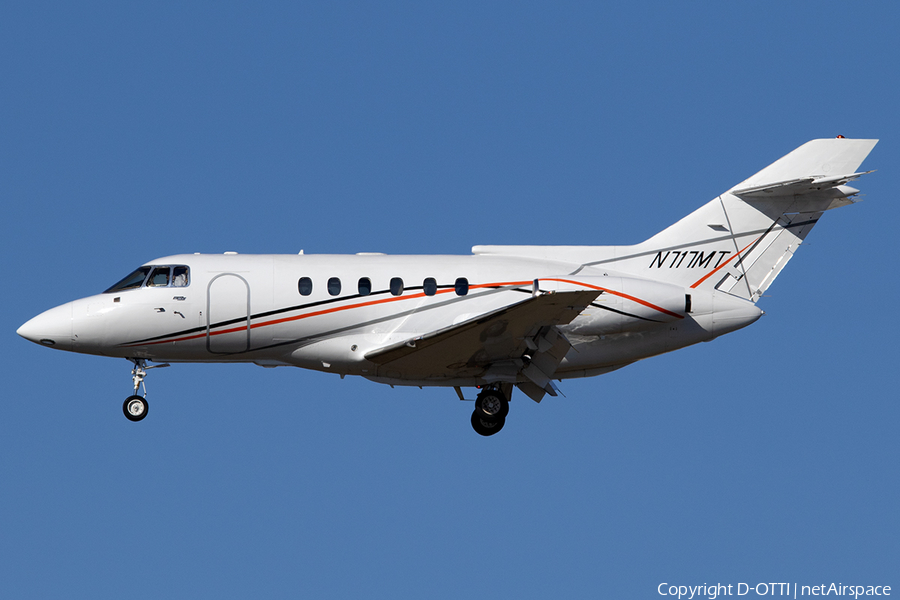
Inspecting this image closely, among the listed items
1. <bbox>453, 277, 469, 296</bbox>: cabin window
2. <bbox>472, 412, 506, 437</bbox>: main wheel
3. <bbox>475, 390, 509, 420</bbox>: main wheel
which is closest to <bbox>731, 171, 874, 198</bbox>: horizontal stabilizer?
<bbox>453, 277, 469, 296</bbox>: cabin window

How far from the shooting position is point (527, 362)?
20719mm

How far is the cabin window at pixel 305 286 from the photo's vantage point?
805 inches

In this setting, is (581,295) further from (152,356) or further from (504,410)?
(152,356)

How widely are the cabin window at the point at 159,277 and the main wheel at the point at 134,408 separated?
7.26 ft

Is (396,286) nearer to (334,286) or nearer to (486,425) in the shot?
(334,286)

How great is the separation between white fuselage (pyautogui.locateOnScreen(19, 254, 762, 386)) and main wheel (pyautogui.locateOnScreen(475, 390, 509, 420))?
1.27m

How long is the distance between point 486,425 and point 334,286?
4035 millimetres

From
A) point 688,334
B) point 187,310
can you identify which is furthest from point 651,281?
point 187,310

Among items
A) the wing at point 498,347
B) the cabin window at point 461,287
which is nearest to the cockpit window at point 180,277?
the wing at point 498,347

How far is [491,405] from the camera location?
2119cm

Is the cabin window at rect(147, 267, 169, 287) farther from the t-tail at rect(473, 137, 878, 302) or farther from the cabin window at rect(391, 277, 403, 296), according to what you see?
the t-tail at rect(473, 137, 878, 302)

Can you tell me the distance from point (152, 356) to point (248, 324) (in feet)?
6.67

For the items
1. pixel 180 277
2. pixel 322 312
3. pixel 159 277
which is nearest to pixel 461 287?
pixel 322 312

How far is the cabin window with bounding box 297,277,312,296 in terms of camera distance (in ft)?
67.1
